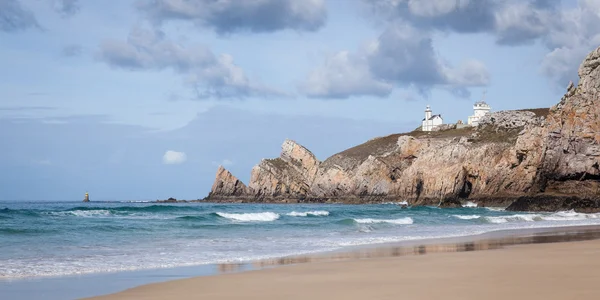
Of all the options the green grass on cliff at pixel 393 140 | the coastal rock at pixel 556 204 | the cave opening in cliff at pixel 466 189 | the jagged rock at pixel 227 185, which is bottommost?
the coastal rock at pixel 556 204

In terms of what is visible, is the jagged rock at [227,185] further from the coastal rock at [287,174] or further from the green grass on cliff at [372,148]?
the green grass on cliff at [372,148]

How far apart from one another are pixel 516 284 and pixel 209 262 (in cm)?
723

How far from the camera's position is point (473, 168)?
2645 inches

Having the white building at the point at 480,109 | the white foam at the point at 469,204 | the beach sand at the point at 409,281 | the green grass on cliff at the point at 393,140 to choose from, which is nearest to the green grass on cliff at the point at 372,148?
the green grass on cliff at the point at 393,140

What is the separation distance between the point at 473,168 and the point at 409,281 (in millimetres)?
60133

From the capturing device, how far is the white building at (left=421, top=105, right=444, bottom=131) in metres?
130

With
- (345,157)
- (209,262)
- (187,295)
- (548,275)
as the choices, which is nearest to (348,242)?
(209,262)

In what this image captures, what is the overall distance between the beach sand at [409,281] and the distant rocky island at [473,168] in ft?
113

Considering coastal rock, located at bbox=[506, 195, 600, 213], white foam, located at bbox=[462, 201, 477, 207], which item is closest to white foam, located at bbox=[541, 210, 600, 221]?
coastal rock, located at bbox=[506, 195, 600, 213]

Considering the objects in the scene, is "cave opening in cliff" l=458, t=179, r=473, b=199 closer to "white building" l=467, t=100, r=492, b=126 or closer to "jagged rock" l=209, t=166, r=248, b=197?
"jagged rock" l=209, t=166, r=248, b=197

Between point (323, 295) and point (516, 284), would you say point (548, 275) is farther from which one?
point (323, 295)

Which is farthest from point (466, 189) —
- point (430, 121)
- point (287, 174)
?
point (430, 121)

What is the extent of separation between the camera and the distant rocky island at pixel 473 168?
147 feet

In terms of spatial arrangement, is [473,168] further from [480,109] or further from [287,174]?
[480,109]
